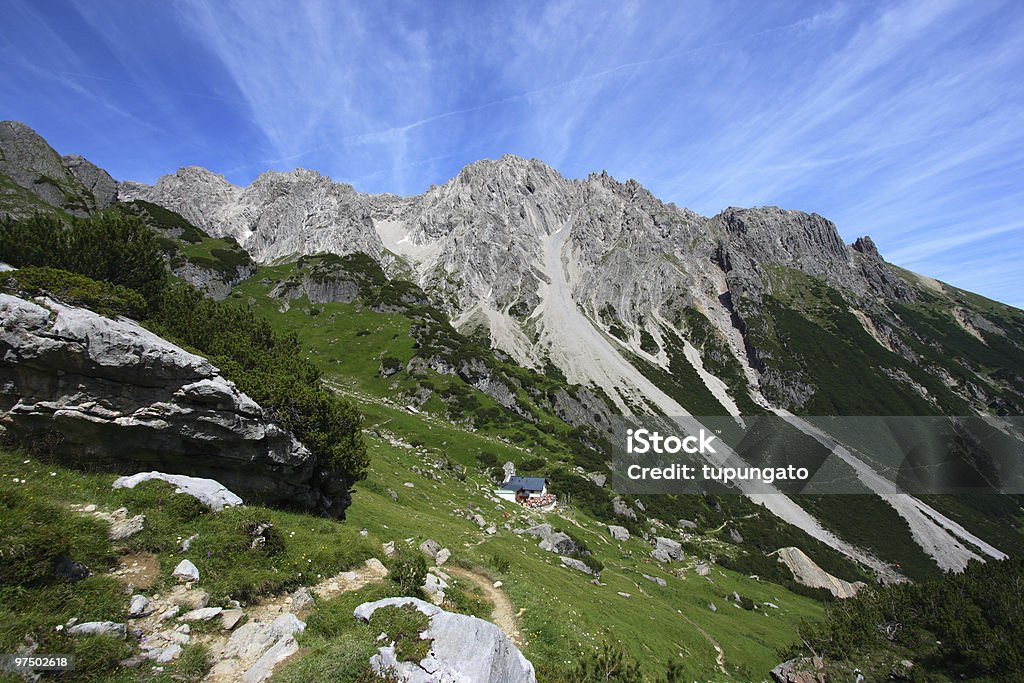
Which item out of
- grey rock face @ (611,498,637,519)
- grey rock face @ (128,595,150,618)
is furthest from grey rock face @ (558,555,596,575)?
grey rock face @ (611,498,637,519)

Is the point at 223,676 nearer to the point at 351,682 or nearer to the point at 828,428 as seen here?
the point at 351,682

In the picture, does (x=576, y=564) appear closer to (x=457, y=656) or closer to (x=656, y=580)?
(x=656, y=580)

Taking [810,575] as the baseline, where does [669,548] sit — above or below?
above

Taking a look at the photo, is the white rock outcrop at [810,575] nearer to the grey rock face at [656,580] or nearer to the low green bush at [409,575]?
the grey rock face at [656,580]

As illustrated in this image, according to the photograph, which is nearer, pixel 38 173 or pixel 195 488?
pixel 195 488

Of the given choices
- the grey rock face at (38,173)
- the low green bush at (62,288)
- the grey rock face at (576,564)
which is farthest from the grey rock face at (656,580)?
the grey rock face at (38,173)

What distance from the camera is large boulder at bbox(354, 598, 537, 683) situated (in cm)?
1074

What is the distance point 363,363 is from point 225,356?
10093 cm

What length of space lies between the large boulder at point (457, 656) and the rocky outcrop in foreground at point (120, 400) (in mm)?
11366

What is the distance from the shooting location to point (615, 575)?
48562 millimetres

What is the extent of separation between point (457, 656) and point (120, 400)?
16239 millimetres

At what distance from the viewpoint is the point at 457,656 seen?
11.3 m

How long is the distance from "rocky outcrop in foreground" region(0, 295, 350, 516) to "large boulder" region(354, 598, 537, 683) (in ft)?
37.3

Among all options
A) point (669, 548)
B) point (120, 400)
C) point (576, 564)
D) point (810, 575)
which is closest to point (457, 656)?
point (120, 400)
